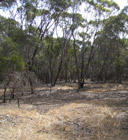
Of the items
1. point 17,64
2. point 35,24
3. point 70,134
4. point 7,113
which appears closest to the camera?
point 70,134

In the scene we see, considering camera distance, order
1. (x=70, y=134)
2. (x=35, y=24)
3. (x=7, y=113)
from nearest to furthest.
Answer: (x=70, y=134) < (x=7, y=113) < (x=35, y=24)

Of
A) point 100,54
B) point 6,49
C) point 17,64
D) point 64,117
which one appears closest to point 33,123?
point 64,117

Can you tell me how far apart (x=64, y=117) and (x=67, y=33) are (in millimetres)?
14009

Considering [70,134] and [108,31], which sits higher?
[108,31]

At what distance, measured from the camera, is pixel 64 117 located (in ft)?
22.0

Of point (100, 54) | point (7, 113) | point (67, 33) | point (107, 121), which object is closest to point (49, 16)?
point (67, 33)

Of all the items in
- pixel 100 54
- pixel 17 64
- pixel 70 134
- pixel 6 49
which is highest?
pixel 100 54

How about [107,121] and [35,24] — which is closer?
[107,121]

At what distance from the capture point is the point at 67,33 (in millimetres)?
19266

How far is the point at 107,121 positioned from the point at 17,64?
4859mm

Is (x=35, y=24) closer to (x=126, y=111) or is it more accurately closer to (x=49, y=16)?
(x=49, y=16)

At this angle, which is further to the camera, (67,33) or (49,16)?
(67,33)

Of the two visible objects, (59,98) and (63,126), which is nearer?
(63,126)

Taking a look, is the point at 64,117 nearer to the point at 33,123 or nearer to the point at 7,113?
the point at 33,123
